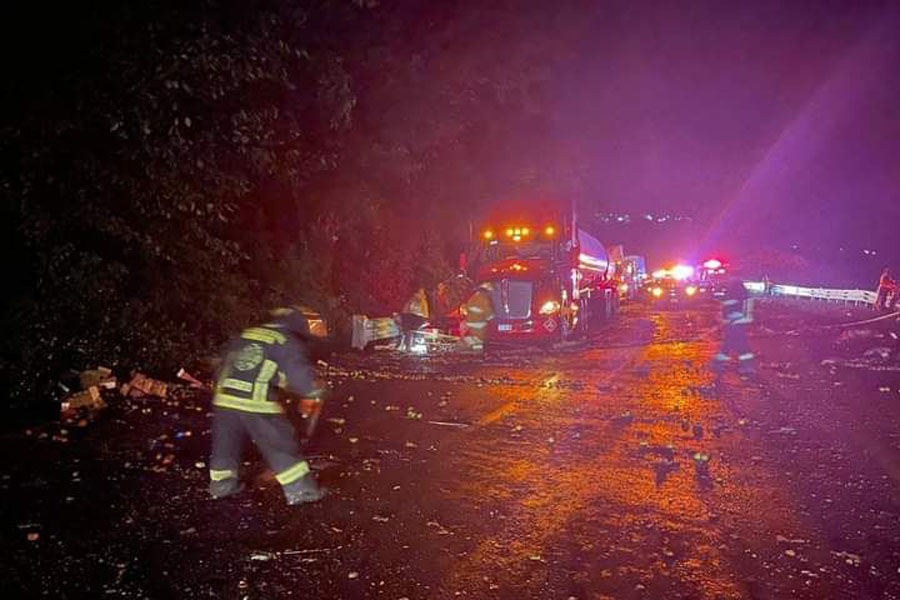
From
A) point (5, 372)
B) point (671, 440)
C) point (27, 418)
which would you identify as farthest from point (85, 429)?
point (671, 440)

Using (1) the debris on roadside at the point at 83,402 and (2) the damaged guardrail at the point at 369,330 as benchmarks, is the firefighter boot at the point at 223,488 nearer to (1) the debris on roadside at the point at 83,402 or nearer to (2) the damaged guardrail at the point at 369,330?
(1) the debris on roadside at the point at 83,402

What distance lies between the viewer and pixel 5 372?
9445mm

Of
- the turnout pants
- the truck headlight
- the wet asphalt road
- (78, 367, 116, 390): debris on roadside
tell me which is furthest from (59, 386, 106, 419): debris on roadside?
the truck headlight

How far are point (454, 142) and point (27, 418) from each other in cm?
1583

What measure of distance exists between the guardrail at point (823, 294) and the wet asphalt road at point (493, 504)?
58.2 feet

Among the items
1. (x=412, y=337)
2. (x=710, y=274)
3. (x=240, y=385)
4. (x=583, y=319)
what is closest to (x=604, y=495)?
(x=240, y=385)

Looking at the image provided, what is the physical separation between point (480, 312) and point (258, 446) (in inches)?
462

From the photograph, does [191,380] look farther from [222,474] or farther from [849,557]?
[849,557]

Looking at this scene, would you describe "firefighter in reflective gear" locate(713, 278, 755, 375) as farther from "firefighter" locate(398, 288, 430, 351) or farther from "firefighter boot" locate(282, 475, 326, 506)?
"firefighter boot" locate(282, 475, 326, 506)

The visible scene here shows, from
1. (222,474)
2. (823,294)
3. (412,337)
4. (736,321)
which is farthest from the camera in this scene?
(823,294)

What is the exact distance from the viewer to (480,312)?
17000mm

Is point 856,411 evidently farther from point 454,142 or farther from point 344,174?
point 454,142

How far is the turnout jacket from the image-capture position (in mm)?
5379

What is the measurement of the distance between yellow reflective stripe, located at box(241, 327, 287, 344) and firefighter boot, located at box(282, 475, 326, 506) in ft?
3.63
